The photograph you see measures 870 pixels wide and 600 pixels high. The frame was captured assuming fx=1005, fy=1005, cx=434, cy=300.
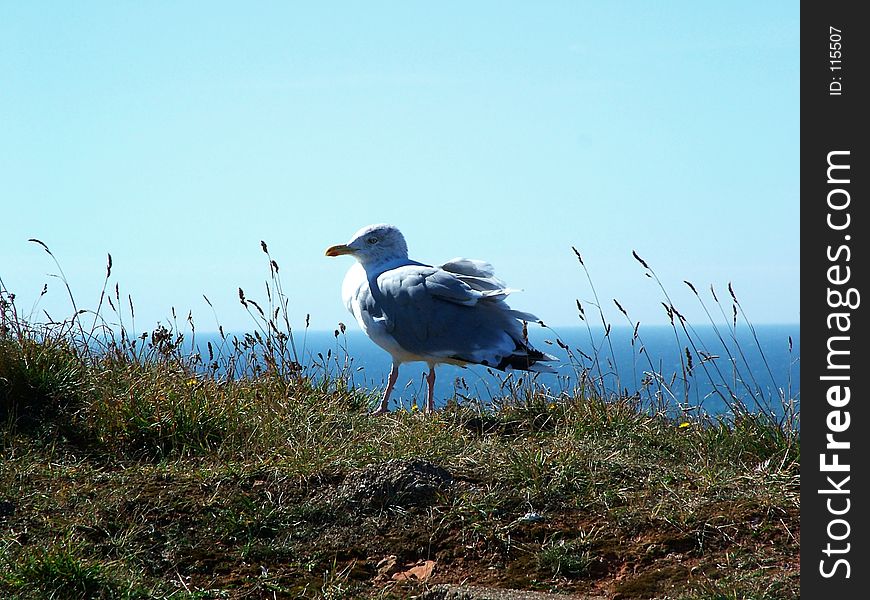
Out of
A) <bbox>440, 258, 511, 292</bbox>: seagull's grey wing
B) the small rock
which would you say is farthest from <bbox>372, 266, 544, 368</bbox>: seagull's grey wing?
the small rock

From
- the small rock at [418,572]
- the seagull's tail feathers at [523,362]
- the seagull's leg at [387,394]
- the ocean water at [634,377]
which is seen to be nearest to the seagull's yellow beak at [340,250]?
the ocean water at [634,377]

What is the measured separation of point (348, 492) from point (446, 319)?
2564mm

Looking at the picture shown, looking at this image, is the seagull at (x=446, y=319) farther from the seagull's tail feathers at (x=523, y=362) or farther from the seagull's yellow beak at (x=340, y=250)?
the seagull's yellow beak at (x=340, y=250)

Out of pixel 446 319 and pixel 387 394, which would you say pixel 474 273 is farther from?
pixel 387 394

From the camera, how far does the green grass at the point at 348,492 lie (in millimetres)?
3969

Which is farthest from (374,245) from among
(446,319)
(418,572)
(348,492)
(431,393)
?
(418,572)

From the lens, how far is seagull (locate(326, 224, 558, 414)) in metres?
6.84

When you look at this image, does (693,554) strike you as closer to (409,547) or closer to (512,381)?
(409,547)

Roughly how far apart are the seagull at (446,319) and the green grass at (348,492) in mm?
551

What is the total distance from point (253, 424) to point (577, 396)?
6.52 ft

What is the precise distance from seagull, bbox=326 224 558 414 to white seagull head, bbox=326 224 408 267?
1.01 ft

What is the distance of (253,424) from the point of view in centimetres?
550

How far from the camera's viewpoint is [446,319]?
6918 mm
